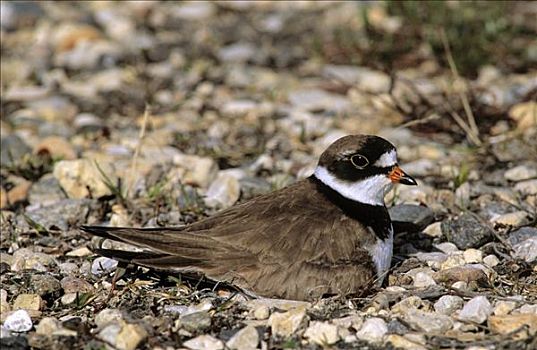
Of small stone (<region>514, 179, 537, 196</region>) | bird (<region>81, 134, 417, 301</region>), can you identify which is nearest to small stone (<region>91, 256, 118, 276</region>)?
bird (<region>81, 134, 417, 301</region>)

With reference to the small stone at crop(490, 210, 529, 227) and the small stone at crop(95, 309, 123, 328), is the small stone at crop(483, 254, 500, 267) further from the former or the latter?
the small stone at crop(95, 309, 123, 328)

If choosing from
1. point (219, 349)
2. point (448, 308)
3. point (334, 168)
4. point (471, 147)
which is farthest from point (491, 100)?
point (219, 349)

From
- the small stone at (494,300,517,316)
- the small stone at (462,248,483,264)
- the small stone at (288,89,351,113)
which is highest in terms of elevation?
the small stone at (288,89,351,113)

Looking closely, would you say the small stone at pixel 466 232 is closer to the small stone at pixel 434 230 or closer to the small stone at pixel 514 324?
the small stone at pixel 434 230

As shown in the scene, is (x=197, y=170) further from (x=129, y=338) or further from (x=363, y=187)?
(x=129, y=338)

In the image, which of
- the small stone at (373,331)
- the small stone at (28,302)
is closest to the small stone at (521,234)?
the small stone at (373,331)

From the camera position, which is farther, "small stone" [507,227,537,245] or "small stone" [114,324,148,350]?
"small stone" [507,227,537,245]

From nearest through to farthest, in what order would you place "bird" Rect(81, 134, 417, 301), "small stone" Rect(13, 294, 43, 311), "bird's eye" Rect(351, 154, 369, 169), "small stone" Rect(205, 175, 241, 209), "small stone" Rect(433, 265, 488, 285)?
1. "small stone" Rect(13, 294, 43, 311)
2. "bird" Rect(81, 134, 417, 301)
3. "small stone" Rect(433, 265, 488, 285)
4. "bird's eye" Rect(351, 154, 369, 169)
5. "small stone" Rect(205, 175, 241, 209)
